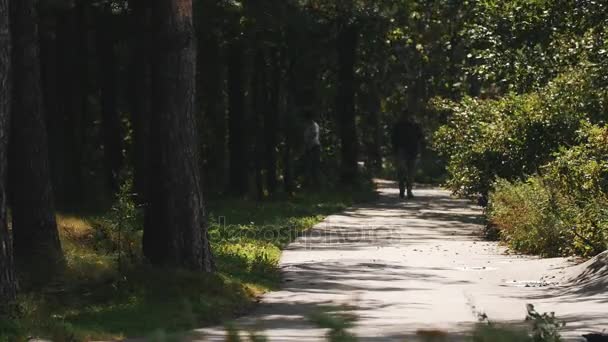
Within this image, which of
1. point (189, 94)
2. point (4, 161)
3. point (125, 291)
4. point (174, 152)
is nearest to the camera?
point (4, 161)

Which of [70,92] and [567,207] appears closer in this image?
[567,207]

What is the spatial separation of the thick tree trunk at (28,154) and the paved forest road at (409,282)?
9.84 feet

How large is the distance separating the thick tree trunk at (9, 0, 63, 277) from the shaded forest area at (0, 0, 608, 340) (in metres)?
0.02

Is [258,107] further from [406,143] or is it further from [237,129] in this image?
[406,143]

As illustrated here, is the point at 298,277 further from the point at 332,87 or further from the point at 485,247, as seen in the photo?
the point at 332,87

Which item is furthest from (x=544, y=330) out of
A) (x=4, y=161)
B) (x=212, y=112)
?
(x=212, y=112)

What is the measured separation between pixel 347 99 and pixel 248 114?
4364 mm

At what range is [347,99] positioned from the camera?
44.4 meters

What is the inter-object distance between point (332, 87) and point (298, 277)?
94.0 feet

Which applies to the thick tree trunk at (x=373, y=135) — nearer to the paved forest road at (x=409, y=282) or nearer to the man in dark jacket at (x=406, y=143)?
the man in dark jacket at (x=406, y=143)

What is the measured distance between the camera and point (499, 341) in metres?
3.21

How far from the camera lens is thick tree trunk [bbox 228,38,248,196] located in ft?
115

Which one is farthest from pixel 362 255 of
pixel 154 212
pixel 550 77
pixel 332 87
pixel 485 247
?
pixel 332 87

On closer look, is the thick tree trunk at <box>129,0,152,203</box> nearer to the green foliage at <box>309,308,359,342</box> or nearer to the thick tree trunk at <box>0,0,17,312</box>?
the thick tree trunk at <box>0,0,17,312</box>
